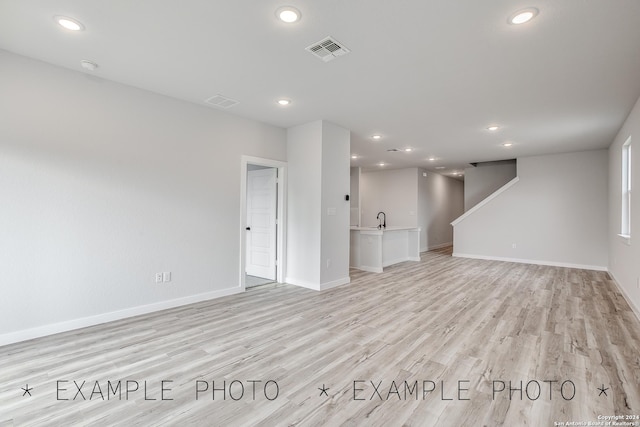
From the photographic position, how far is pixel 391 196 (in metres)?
10.4

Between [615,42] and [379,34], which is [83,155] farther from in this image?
[615,42]

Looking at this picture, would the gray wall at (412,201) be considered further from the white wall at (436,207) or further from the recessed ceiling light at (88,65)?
the recessed ceiling light at (88,65)

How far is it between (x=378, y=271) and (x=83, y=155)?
5.19 metres

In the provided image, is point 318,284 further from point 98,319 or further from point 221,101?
point 221,101

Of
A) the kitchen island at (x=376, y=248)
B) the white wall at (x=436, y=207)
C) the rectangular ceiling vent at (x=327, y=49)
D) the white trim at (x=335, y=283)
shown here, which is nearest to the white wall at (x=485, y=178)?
the white wall at (x=436, y=207)

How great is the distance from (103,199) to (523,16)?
432 cm

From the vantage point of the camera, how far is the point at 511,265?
7.35m

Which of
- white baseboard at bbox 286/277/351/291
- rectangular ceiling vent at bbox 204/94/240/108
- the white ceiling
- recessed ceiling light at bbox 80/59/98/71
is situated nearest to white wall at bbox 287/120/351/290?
white baseboard at bbox 286/277/351/291

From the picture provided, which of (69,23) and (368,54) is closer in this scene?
(69,23)

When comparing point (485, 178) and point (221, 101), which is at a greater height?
point (221, 101)

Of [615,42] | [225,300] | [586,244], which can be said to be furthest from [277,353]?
[586,244]

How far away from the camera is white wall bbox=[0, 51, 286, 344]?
2.89m

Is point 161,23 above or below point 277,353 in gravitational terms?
above

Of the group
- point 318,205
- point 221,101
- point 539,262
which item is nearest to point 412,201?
point 539,262
